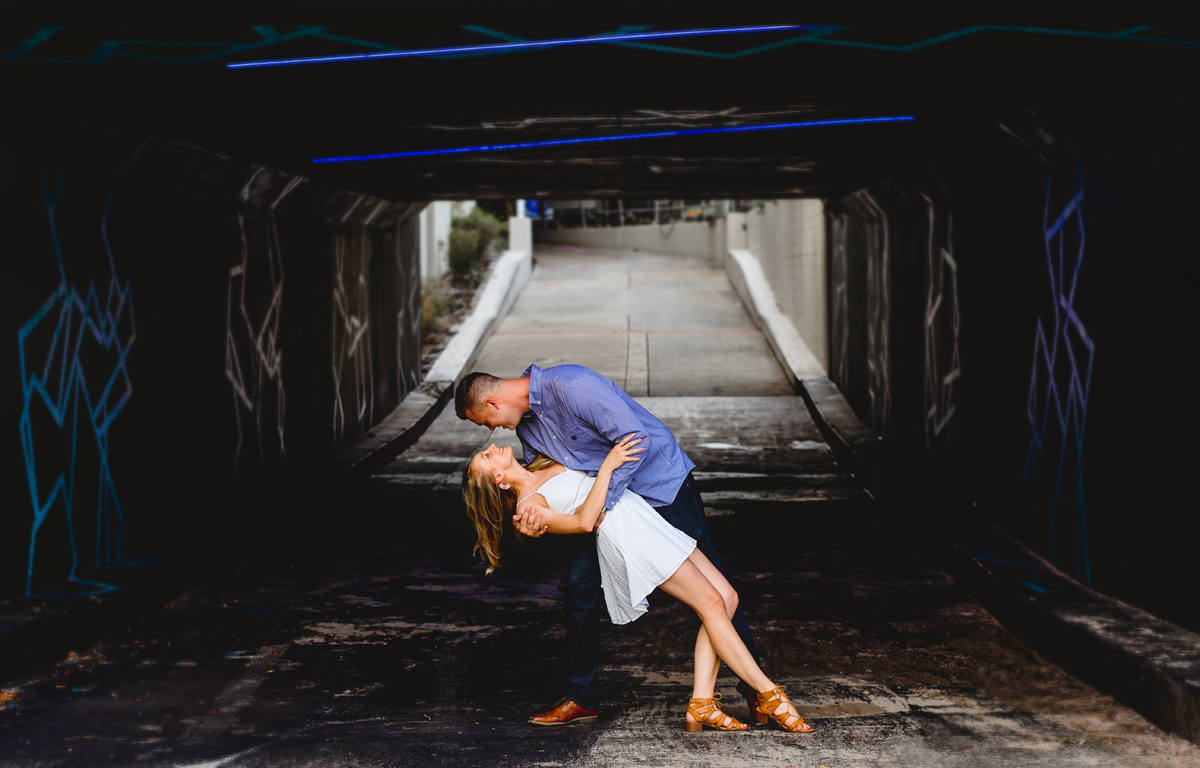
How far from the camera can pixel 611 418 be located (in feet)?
12.4

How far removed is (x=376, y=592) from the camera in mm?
6402

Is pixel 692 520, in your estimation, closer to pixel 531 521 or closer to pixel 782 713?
pixel 531 521

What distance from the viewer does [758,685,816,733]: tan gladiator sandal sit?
3.96 meters

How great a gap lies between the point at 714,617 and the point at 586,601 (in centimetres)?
51

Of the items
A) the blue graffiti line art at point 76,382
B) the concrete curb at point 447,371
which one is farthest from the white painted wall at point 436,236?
the blue graffiti line art at point 76,382

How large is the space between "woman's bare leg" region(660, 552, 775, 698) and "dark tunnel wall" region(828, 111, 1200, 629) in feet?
6.71

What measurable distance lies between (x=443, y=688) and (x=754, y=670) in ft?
4.90

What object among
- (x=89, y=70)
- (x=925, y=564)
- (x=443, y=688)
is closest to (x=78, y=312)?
(x=89, y=70)

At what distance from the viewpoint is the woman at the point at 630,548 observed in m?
3.80

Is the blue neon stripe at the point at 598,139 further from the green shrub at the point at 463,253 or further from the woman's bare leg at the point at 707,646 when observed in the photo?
the green shrub at the point at 463,253

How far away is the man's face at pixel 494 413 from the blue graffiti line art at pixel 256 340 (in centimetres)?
456

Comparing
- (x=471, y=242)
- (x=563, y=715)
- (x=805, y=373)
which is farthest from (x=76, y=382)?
(x=471, y=242)

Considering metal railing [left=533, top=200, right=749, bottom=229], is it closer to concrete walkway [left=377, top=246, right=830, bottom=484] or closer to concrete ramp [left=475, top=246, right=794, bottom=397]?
concrete walkway [left=377, top=246, right=830, bottom=484]

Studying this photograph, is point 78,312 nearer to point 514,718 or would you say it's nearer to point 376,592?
point 376,592
